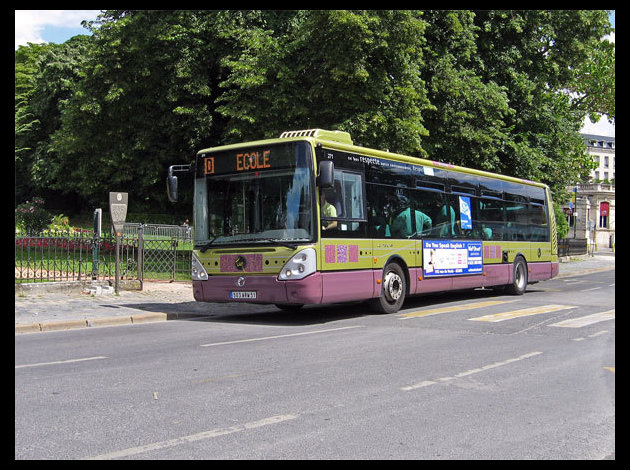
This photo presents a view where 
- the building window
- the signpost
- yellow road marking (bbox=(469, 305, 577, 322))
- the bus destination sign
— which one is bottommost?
yellow road marking (bbox=(469, 305, 577, 322))

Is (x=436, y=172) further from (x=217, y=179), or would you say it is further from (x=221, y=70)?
(x=221, y=70)

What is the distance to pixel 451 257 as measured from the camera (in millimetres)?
16281

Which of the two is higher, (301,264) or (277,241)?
(277,241)

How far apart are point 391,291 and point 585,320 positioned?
3891 millimetres

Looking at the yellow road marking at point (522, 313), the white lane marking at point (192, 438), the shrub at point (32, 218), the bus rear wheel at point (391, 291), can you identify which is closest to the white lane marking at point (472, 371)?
the white lane marking at point (192, 438)

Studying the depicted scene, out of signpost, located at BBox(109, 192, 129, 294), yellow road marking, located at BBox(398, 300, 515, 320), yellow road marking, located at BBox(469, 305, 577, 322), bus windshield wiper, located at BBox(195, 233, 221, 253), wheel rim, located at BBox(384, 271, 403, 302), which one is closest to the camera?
yellow road marking, located at BBox(469, 305, 577, 322)

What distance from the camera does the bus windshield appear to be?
476 inches

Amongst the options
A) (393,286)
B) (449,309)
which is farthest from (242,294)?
(449,309)

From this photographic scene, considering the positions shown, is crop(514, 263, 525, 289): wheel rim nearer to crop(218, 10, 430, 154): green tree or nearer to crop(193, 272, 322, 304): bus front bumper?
crop(218, 10, 430, 154): green tree

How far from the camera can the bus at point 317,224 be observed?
12070 millimetres

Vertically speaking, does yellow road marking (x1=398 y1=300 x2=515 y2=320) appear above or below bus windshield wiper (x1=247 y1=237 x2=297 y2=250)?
below

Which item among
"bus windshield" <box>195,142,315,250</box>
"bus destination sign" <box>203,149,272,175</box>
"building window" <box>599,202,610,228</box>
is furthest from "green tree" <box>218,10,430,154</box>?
"building window" <box>599,202,610,228</box>

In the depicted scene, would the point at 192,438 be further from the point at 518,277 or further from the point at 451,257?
the point at 518,277

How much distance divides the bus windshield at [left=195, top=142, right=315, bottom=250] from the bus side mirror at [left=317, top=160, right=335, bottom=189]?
332 millimetres
